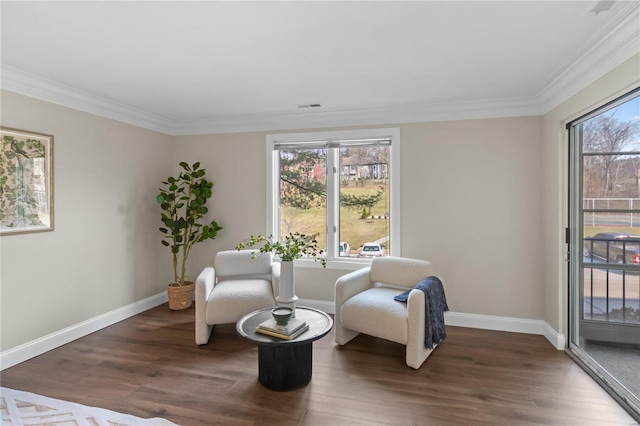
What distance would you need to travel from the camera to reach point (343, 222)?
4207mm

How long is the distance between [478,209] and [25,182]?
436 centimetres

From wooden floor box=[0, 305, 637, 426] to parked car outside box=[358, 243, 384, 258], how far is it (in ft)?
3.46

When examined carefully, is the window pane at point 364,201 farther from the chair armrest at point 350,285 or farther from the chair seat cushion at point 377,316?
the chair seat cushion at point 377,316

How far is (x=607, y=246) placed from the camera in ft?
8.46

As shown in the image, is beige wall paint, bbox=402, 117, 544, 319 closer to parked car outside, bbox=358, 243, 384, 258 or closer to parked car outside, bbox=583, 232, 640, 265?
parked car outside, bbox=358, 243, 384, 258

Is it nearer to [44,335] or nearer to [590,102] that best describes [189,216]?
[44,335]

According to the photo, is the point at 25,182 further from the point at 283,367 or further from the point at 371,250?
the point at 371,250

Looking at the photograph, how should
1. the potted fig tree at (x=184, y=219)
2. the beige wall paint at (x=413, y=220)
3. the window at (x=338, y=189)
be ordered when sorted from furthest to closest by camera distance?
the potted fig tree at (x=184, y=219) < the window at (x=338, y=189) < the beige wall paint at (x=413, y=220)

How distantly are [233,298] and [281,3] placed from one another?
256 centimetres

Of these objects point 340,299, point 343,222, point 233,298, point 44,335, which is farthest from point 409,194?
point 44,335

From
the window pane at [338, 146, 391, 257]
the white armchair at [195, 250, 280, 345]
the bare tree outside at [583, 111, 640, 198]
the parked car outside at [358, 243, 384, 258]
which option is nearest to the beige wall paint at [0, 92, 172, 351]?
the white armchair at [195, 250, 280, 345]

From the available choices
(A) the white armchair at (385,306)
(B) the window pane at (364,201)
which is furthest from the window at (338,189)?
(A) the white armchair at (385,306)

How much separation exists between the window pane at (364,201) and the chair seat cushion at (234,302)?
3.97 feet

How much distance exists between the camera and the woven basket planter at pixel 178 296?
167 inches
